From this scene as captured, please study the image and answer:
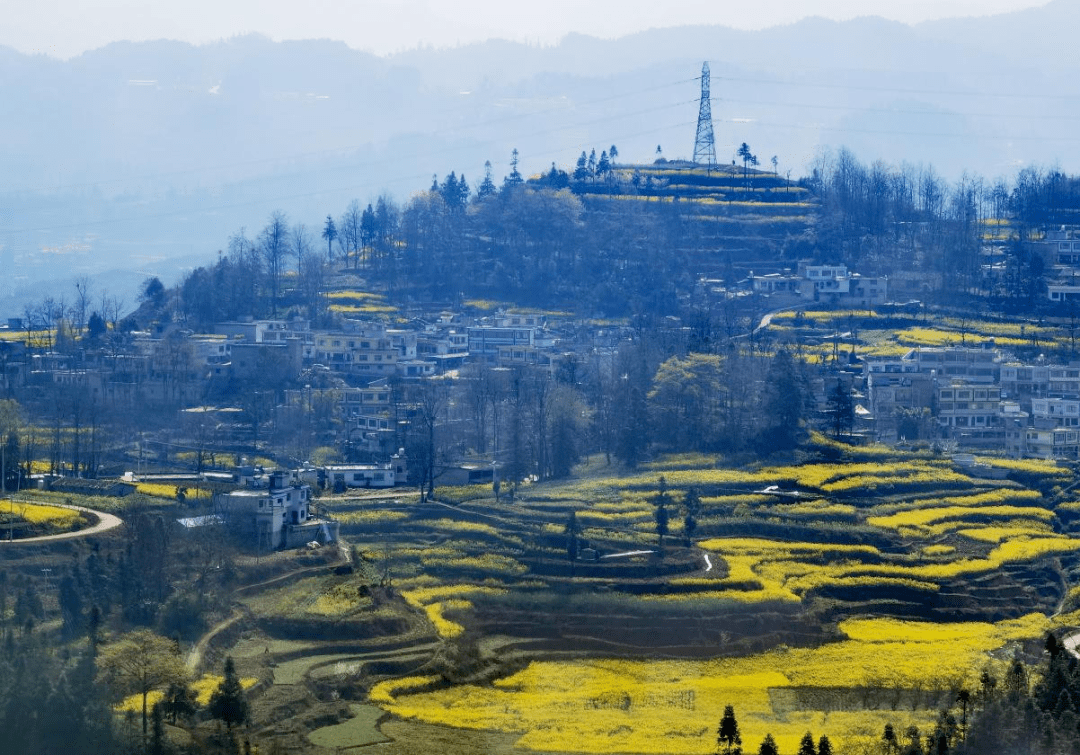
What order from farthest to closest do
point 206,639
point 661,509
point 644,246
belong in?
point 644,246 < point 661,509 < point 206,639

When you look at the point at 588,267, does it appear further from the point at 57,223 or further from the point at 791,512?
the point at 57,223

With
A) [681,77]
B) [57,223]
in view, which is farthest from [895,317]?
[681,77]

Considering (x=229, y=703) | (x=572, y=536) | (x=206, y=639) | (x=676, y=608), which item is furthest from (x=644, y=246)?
(x=229, y=703)

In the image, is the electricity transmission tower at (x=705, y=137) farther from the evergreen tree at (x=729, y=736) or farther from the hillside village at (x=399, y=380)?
the evergreen tree at (x=729, y=736)

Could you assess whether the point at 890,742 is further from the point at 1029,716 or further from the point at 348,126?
the point at 348,126

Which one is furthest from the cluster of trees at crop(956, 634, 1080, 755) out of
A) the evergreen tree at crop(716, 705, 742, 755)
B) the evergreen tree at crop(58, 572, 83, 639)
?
the evergreen tree at crop(58, 572, 83, 639)

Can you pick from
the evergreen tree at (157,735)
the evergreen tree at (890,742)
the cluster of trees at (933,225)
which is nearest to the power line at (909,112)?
the cluster of trees at (933,225)

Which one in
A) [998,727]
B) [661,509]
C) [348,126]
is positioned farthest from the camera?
[348,126]
